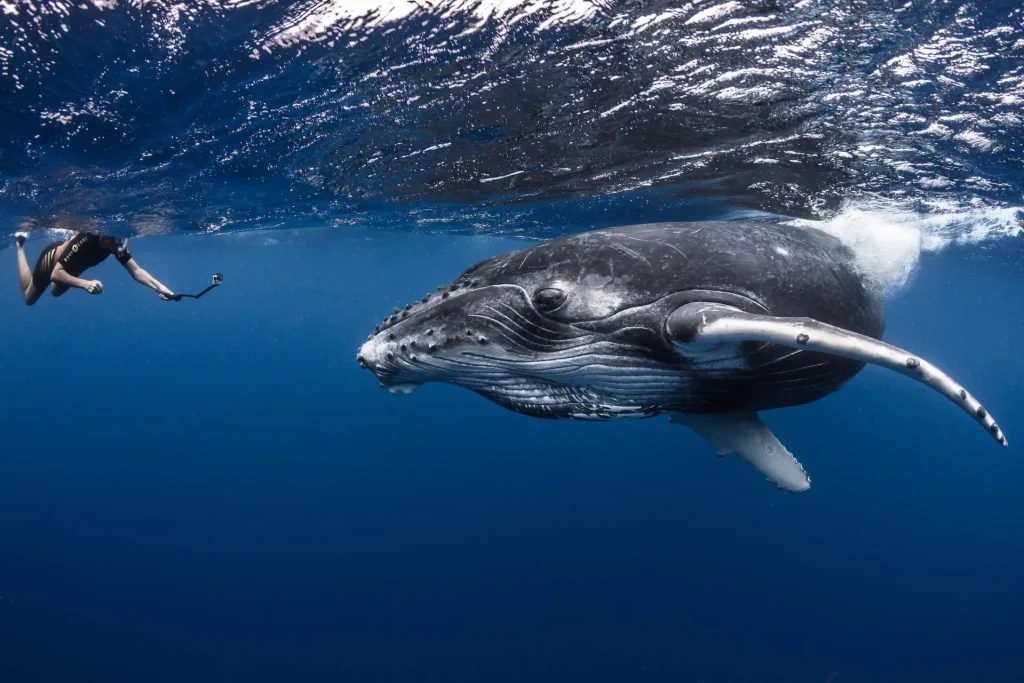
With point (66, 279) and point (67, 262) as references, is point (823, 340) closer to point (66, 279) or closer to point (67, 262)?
point (66, 279)

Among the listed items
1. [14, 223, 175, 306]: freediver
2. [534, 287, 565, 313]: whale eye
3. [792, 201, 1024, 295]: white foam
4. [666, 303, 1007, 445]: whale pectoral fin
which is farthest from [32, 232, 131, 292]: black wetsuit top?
[792, 201, 1024, 295]: white foam

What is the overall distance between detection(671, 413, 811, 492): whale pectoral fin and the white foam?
8399mm

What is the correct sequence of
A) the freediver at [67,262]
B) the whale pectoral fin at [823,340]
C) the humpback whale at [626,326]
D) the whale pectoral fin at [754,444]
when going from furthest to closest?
the freediver at [67,262] → the whale pectoral fin at [754,444] → the humpback whale at [626,326] → the whale pectoral fin at [823,340]

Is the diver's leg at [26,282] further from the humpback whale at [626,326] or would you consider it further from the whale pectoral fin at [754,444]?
the whale pectoral fin at [754,444]

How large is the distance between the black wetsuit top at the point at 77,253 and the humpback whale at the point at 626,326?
1024cm

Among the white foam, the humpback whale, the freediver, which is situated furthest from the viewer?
the white foam

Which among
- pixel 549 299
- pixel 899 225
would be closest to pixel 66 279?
pixel 549 299

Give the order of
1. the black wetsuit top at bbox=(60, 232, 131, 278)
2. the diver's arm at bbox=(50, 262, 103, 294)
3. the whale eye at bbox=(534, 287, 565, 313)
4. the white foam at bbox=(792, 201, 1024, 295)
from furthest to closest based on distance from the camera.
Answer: the white foam at bbox=(792, 201, 1024, 295) < the black wetsuit top at bbox=(60, 232, 131, 278) < the diver's arm at bbox=(50, 262, 103, 294) < the whale eye at bbox=(534, 287, 565, 313)

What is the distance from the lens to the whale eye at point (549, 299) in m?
3.36

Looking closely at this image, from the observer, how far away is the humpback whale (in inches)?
127

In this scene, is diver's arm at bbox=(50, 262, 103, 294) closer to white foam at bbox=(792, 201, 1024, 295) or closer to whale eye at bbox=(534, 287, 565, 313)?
whale eye at bbox=(534, 287, 565, 313)

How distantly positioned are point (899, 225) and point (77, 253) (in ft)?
63.2

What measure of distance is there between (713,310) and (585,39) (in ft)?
14.7

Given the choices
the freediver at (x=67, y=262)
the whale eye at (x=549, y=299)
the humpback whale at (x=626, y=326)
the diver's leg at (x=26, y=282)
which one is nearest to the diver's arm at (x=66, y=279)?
the freediver at (x=67, y=262)
